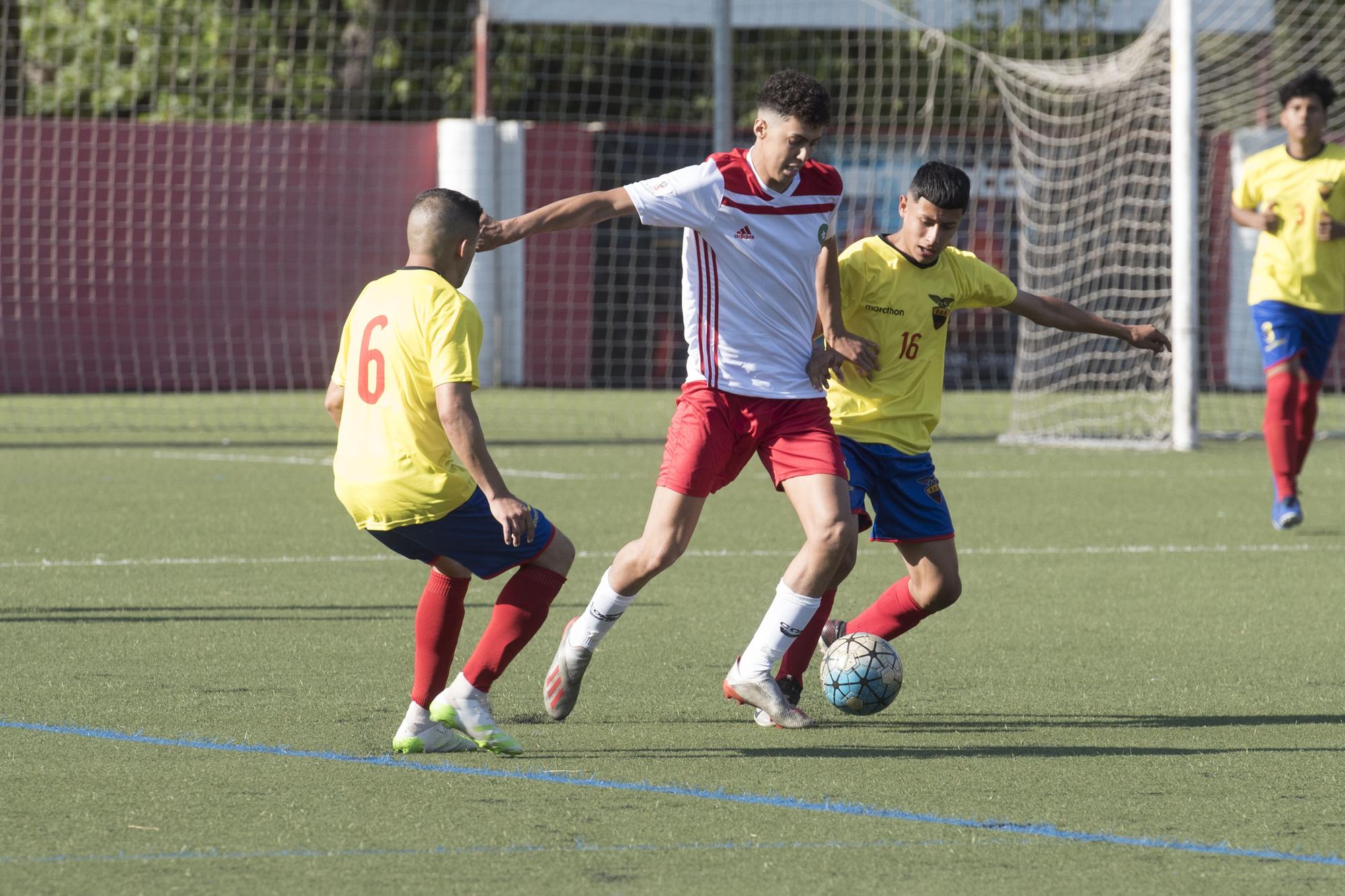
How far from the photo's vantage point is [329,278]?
22.6m

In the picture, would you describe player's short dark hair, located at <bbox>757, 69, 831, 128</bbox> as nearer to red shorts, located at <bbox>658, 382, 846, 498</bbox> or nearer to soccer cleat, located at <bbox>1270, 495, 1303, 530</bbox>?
red shorts, located at <bbox>658, 382, 846, 498</bbox>

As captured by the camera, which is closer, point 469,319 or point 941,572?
point 469,319

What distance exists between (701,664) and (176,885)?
9.00 feet

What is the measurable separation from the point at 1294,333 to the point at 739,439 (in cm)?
541

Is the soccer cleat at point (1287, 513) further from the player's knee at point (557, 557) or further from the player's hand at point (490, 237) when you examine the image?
the player's hand at point (490, 237)

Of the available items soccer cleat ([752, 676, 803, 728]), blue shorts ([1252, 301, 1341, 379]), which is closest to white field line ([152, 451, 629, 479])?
blue shorts ([1252, 301, 1341, 379])

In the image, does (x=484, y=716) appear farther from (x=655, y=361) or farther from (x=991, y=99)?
(x=991, y=99)

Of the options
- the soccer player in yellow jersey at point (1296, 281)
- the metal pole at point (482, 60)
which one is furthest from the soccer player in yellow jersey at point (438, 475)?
the metal pole at point (482, 60)

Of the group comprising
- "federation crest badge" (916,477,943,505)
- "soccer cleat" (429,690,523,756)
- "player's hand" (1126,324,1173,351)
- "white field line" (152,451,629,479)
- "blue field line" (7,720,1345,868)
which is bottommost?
"white field line" (152,451,629,479)

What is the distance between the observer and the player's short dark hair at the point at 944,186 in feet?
18.2

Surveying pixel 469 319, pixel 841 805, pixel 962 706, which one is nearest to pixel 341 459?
pixel 469 319

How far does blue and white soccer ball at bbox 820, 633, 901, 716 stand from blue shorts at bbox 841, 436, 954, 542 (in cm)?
37

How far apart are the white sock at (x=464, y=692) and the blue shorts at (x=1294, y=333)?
6131 millimetres

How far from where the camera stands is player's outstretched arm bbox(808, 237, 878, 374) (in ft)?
17.7
